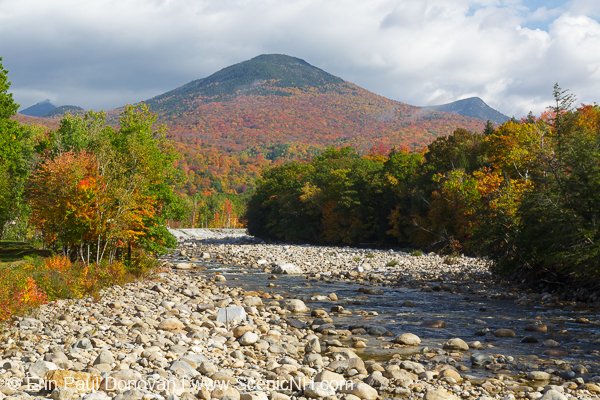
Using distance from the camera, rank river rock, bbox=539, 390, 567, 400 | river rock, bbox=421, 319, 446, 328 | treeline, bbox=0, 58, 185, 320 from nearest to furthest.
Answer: river rock, bbox=539, 390, 567, 400 → river rock, bbox=421, 319, 446, 328 → treeline, bbox=0, 58, 185, 320

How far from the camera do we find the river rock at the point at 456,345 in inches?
A: 430

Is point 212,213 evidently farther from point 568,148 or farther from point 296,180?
point 568,148

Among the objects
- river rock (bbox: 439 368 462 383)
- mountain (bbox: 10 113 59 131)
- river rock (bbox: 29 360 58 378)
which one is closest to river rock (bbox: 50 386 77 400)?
river rock (bbox: 29 360 58 378)

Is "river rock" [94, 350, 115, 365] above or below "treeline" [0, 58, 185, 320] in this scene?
below

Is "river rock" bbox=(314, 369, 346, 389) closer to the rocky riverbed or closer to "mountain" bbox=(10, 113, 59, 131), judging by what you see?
the rocky riverbed

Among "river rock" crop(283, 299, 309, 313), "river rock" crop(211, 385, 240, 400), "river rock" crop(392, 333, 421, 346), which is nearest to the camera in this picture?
"river rock" crop(211, 385, 240, 400)

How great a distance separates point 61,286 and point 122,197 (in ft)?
16.6

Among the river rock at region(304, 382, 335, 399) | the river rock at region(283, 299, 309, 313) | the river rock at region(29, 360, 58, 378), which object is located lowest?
the river rock at region(283, 299, 309, 313)

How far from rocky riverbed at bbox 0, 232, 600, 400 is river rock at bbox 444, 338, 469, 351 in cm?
3

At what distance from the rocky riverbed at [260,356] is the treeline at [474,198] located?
9.39ft

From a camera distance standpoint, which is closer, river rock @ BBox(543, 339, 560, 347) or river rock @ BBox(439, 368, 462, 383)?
river rock @ BBox(439, 368, 462, 383)

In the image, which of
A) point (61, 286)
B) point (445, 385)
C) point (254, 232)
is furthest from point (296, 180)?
point (445, 385)

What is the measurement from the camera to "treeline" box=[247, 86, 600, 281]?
1700cm

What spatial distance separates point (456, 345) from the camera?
11.0 m
